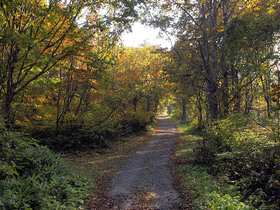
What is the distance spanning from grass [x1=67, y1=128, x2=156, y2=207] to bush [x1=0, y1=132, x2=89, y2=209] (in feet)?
1.99

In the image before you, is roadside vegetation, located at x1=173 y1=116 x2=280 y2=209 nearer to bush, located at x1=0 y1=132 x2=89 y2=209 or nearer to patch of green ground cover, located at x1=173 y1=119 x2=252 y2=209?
patch of green ground cover, located at x1=173 y1=119 x2=252 y2=209

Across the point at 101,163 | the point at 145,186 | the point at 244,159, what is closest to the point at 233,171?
the point at 244,159

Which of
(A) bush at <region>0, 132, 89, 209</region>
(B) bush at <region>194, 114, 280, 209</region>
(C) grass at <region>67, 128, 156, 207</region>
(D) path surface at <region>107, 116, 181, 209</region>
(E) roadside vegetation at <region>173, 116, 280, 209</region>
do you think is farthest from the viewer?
(C) grass at <region>67, 128, 156, 207</region>

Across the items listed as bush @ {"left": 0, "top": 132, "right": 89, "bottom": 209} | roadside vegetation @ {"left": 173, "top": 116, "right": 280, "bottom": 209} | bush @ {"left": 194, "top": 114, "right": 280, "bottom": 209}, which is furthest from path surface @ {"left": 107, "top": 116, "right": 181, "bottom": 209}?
bush @ {"left": 194, "top": 114, "right": 280, "bottom": 209}

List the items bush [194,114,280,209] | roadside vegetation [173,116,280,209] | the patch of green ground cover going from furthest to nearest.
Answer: bush [194,114,280,209], roadside vegetation [173,116,280,209], the patch of green ground cover

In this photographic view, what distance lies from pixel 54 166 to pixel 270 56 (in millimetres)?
8087

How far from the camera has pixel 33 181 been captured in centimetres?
475

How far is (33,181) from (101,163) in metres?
5.01

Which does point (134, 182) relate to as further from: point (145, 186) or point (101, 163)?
point (101, 163)

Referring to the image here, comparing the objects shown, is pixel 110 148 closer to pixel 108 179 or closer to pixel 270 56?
pixel 108 179

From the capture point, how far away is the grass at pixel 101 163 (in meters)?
6.97

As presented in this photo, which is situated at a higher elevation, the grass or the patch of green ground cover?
the patch of green ground cover

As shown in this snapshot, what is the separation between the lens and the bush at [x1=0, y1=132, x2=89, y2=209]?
4.02 m

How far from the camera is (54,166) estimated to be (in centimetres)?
611
